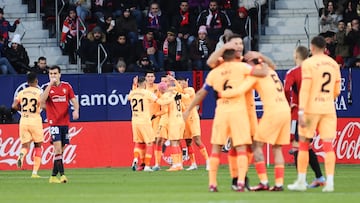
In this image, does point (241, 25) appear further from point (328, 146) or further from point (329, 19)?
point (328, 146)

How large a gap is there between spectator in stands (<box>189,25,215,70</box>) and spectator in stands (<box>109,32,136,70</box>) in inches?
72.9

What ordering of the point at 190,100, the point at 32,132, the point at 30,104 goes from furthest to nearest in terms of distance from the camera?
the point at 190,100, the point at 32,132, the point at 30,104

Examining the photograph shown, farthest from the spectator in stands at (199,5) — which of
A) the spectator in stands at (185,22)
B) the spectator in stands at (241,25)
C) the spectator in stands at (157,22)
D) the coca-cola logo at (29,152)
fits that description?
the coca-cola logo at (29,152)

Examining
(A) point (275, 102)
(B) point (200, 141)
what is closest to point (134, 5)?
(B) point (200, 141)

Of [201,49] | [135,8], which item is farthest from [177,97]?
[135,8]

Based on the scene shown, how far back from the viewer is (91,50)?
124 feet

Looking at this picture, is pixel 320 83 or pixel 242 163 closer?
pixel 242 163

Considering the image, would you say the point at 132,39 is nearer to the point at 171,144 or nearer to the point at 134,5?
the point at 134,5

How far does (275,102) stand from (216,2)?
17.5 meters

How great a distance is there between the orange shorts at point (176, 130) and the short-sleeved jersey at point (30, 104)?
13.8 ft

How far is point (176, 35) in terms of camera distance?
3819cm

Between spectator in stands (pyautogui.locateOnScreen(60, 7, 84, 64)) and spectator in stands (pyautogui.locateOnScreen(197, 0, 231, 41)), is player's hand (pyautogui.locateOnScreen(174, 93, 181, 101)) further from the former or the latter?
spectator in stands (pyautogui.locateOnScreen(60, 7, 84, 64))

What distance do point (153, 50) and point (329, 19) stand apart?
17.5 feet

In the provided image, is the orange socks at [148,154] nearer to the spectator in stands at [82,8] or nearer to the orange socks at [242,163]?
the spectator in stands at [82,8]
